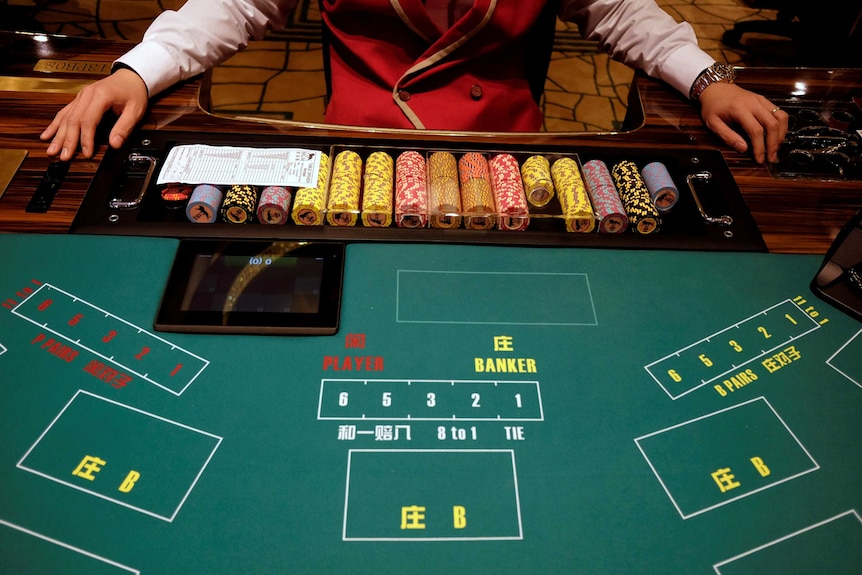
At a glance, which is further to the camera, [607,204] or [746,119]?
[746,119]

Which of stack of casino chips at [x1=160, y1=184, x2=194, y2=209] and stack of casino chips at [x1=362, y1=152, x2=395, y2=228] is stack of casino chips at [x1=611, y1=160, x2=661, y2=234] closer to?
stack of casino chips at [x1=362, y1=152, x2=395, y2=228]

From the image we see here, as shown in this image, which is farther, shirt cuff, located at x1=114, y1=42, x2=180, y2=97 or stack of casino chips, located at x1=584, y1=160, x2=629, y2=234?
shirt cuff, located at x1=114, y1=42, x2=180, y2=97

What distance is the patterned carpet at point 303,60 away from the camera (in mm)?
3071

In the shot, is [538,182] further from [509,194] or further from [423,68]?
[423,68]

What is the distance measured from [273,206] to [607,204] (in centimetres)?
67

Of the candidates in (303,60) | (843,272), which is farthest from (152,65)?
(303,60)

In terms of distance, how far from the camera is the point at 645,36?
157 centimetres

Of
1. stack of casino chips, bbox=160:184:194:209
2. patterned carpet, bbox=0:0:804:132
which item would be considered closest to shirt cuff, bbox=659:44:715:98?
stack of casino chips, bbox=160:184:194:209

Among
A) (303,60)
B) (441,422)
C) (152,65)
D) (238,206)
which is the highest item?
(152,65)

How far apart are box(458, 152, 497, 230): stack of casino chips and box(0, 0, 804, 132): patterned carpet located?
1.93 m

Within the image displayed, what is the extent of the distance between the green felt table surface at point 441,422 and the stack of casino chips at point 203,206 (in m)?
0.07

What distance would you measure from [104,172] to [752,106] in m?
1.47

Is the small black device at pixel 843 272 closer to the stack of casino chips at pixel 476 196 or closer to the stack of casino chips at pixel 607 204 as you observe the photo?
the stack of casino chips at pixel 607 204

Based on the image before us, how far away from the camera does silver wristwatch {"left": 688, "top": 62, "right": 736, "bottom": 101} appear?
145 centimetres
